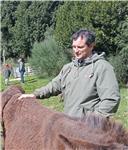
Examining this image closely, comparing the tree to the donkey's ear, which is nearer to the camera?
the donkey's ear

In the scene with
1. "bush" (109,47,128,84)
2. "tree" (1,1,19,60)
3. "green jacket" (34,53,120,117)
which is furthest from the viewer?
"tree" (1,1,19,60)

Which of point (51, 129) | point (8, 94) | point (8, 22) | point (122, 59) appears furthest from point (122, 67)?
point (8, 22)

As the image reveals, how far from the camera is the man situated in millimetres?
4141

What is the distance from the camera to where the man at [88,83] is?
414 centimetres

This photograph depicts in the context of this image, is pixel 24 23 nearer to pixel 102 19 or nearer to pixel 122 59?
pixel 102 19

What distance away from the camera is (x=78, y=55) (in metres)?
4.39

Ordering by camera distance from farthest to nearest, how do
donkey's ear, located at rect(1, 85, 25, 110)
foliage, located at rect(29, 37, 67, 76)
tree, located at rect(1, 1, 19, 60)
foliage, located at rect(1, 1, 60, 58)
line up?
tree, located at rect(1, 1, 19, 60) → foliage, located at rect(1, 1, 60, 58) → foliage, located at rect(29, 37, 67, 76) → donkey's ear, located at rect(1, 85, 25, 110)

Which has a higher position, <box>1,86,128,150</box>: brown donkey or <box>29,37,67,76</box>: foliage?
<box>1,86,128,150</box>: brown donkey

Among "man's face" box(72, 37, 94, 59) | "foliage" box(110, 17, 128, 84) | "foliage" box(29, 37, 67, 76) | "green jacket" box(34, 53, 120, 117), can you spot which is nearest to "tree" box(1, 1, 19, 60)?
"foliage" box(29, 37, 67, 76)

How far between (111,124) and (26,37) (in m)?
59.3

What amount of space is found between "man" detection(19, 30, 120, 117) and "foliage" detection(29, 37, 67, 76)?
30.6 metres

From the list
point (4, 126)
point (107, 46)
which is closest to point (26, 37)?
point (107, 46)

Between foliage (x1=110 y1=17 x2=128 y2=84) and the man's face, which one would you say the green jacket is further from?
foliage (x1=110 y1=17 x2=128 y2=84)

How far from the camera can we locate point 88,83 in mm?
4312
